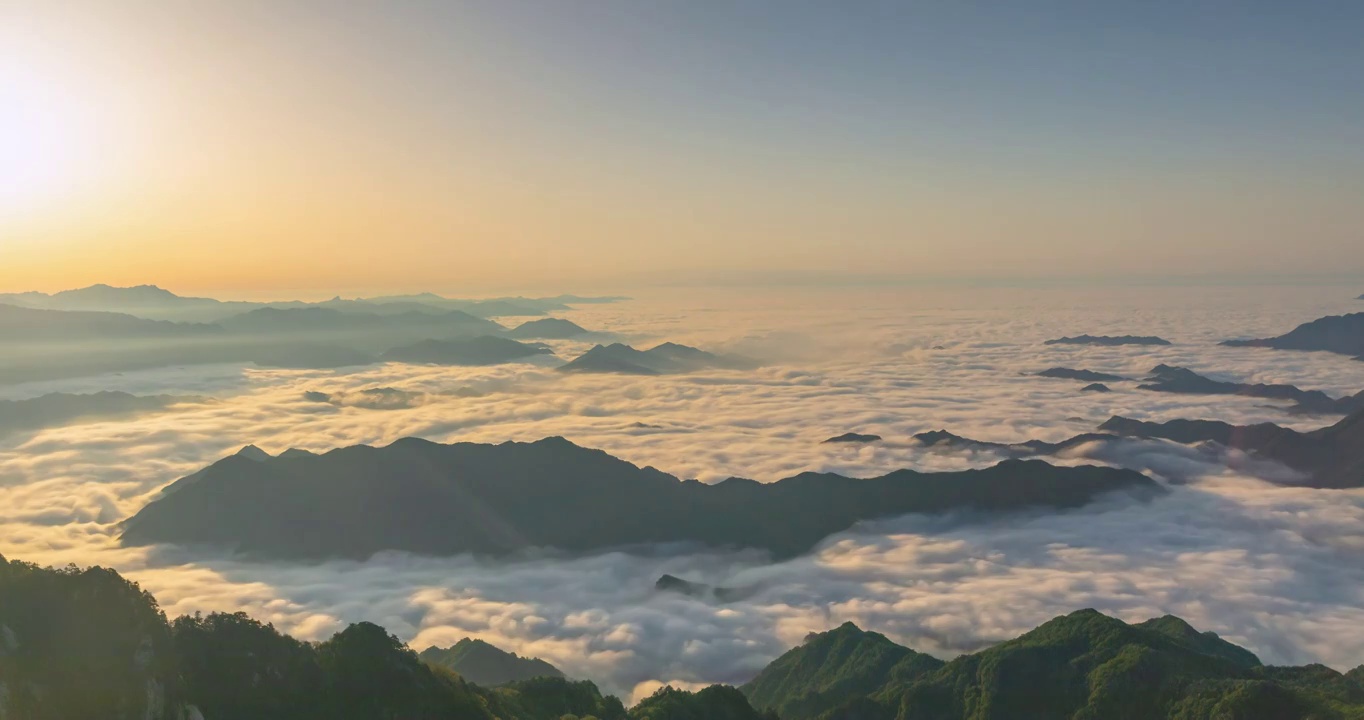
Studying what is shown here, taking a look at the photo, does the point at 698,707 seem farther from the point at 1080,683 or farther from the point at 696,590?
the point at 696,590

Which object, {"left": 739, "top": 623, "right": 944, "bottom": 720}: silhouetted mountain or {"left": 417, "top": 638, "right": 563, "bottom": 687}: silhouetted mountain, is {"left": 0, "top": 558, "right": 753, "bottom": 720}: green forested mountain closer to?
{"left": 417, "top": 638, "right": 563, "bottom": 687}: silhouetted mountain

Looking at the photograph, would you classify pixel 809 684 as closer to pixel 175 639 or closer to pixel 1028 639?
pixel 1028 639

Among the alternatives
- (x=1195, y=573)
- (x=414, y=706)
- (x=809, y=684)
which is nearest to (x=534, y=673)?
(x=809, y=684)

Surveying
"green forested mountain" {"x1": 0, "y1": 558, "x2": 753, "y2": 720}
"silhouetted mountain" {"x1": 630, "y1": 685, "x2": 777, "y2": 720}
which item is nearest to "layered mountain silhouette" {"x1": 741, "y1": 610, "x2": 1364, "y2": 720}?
"silhouetted mountain" {"x1": 630, "y1": 685, "x2": 777, "y2": 720}

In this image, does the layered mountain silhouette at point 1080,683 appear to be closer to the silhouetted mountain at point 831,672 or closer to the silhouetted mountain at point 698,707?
the silhouetted mountain at point 831,672

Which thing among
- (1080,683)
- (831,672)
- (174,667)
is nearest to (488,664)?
(831,672)

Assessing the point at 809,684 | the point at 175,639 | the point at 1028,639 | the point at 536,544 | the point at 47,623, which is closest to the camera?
the point at 47,623
